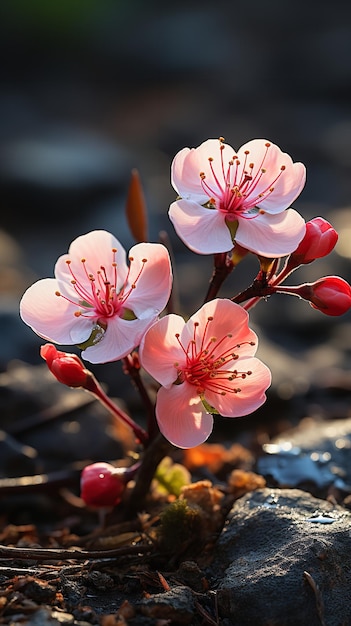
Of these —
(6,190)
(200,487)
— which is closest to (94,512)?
(200,487)

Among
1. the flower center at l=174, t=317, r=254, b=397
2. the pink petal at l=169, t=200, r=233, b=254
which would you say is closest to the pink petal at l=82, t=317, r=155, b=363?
the flower center at l=174, t=317, r=254, b=397

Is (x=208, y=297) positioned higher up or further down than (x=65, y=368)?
higher up

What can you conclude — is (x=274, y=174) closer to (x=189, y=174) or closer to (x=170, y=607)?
(x=189, y=174)

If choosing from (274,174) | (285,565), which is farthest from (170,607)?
(274,174)

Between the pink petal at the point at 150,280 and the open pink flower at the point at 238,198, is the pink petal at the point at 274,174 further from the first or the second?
the pink petal at the point at 150,280

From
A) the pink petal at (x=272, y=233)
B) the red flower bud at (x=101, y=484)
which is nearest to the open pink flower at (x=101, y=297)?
the pink petal at (x=272, y=233)

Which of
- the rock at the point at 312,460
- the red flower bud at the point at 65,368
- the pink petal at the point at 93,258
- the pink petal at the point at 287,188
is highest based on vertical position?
the pink petal at the point at 287,188
